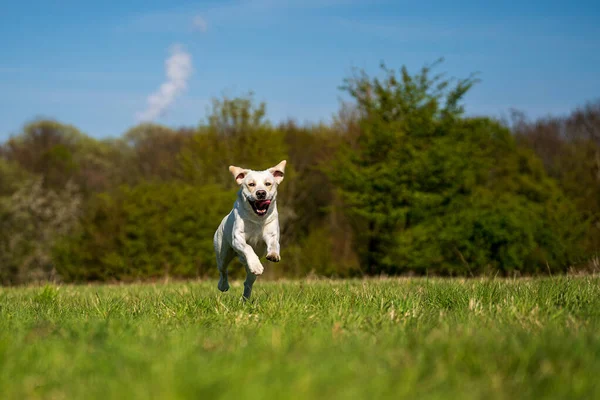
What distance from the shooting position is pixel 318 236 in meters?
42.5

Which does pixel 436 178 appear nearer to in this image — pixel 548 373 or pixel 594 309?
pixel 594 309

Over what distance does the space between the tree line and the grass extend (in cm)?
2189

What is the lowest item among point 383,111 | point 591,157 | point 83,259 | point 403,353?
point 83,259

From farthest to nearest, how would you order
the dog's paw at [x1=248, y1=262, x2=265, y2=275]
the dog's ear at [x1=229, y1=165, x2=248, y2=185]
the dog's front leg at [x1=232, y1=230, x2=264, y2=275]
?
the dog's ear at [x1=229, y1=165, x2=248, y2=185]
the dog's front leg at [x1=232, y1=230, x2=264, y2=275]
the dog's paw at [x1=248, y1=262, x2=265, y2=275]

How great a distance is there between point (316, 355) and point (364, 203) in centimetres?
3202

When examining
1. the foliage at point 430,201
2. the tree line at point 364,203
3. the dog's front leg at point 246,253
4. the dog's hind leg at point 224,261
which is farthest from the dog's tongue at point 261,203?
the foliage at point 430,201

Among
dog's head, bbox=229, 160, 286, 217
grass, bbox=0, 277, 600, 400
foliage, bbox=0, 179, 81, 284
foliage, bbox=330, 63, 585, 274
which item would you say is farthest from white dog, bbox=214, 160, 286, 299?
foliage, bbox=0, 179, 81, 284

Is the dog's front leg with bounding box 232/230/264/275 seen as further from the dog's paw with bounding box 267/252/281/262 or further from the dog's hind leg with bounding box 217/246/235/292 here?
the dog's hind leg with bounding box 217/246/235/292

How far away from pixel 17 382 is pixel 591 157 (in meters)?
Result: 46.6

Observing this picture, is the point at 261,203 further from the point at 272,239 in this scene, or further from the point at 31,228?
the point at 31,228

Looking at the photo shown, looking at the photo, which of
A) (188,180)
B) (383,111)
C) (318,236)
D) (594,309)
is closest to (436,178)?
(383,111)

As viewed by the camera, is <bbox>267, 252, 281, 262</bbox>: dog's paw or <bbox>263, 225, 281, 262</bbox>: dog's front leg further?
<bbox>263, 225, 281, 262</bbox>: dog's front leg

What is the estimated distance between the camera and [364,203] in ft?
115

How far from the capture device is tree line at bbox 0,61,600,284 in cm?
3331
